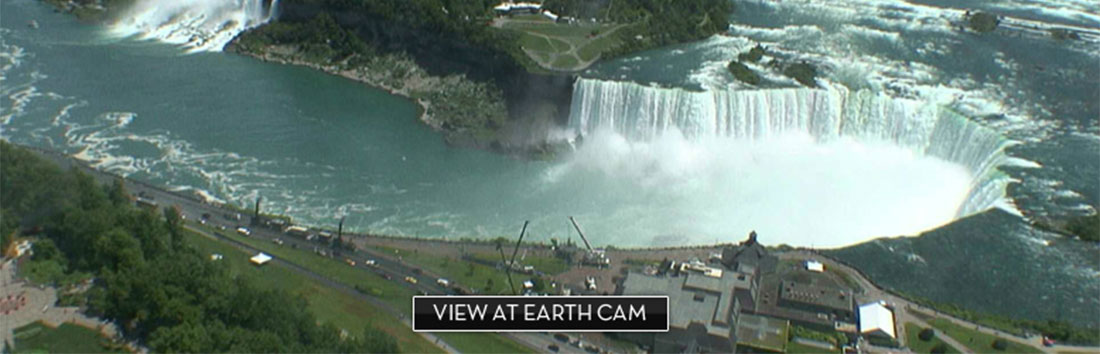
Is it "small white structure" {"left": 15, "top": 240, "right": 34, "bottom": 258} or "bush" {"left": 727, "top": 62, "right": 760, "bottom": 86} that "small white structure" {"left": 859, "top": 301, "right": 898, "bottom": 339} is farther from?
"small white structure" {"left": 15, "top": 240, "right": 34, "bottom": 258}

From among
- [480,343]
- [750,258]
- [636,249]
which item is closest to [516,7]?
[636,249]

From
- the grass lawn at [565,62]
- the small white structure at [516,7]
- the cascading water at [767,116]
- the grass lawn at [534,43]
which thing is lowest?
the cascading water at [767,116]

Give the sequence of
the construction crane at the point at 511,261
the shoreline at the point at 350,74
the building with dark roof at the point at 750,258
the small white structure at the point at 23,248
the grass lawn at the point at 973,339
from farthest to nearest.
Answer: the shoreline at the point at 350,74, the construction crane at the point at 511,261, the building with dark roof at the point at 750,258, the small white structure at the point at 23,248, the grass lawn at the point at 973,339

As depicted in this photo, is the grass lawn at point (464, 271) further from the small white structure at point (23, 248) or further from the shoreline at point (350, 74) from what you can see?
the shoreline at point (350, 74)

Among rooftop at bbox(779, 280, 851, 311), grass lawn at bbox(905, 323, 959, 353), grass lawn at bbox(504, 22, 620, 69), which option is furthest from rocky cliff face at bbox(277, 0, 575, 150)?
grass lawn at bbox(905, 323, 959, 353)

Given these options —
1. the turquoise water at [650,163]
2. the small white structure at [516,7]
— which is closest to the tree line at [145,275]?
the turquoise water at [650,163]

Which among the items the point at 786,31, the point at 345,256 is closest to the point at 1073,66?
the point at 786,31

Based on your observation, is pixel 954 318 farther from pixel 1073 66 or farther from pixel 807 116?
pixel 1073 66
